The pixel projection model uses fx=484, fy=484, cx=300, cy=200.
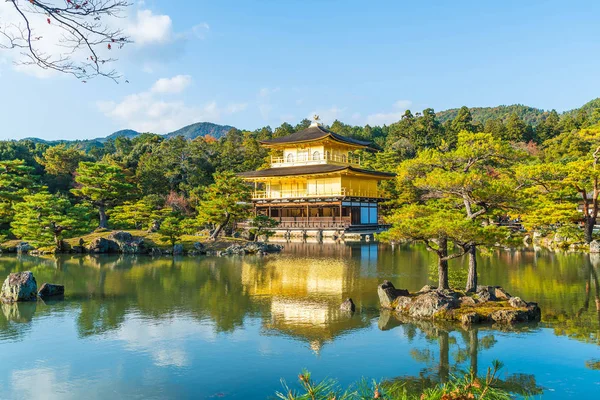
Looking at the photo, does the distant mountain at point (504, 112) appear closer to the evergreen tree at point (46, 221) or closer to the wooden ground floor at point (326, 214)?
the wooden ground floor at point (326, 214)

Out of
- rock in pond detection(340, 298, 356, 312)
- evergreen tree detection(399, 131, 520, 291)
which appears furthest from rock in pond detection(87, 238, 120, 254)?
evergreen tree detection(399, 131, 520, 291)

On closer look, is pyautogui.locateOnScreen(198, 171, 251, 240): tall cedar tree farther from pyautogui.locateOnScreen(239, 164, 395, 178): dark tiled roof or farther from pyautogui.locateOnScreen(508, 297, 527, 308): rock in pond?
pyautogui.locateOnScreen(508, 297, 527, 308): rock in pond

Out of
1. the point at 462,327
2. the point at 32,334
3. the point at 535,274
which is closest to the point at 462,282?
the point at 535,274

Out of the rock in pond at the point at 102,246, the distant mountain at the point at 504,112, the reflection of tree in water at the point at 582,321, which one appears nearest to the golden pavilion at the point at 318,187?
the rock in pond at the point at 102,246

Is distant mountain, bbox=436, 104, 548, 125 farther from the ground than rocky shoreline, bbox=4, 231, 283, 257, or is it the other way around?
distant mountain, bbox=436, 104, 548, 125

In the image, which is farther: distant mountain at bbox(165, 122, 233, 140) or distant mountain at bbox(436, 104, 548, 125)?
distant mountain at bbox(165, 122, 233, 140)

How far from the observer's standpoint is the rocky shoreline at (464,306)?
978 centimetres

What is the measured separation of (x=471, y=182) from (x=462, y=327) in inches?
122

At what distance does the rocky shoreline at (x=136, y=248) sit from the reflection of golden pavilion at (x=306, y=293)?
10.5 feet

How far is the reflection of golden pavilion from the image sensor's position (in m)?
9.54

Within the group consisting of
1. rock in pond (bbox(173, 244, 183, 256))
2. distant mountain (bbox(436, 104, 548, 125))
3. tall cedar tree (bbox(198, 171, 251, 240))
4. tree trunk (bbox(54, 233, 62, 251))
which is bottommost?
rock in pond (bbox(173, 244, 183, 256))

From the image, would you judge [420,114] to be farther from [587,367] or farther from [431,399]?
[431,399]

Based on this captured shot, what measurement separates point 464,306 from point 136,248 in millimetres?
17529

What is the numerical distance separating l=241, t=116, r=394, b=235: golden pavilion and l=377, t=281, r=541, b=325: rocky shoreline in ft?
67.7
